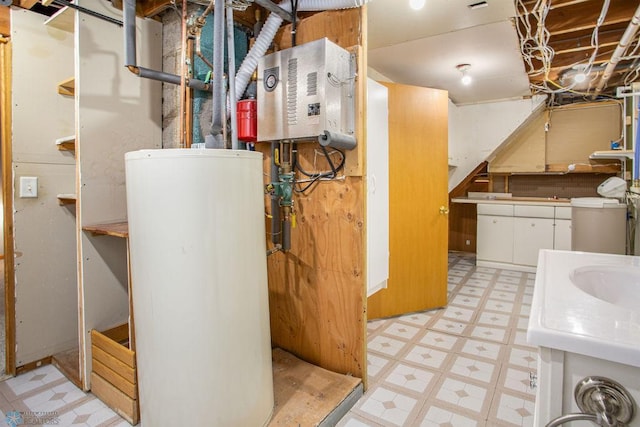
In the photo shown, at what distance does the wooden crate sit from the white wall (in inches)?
149

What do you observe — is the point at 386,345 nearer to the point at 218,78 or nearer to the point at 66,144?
the point at 218,78

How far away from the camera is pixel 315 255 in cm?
202

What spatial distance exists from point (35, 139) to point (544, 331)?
2.66 metres

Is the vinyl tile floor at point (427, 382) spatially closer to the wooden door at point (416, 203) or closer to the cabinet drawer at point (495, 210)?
the wooden door at point (416, 203)

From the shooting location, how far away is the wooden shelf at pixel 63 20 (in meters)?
1.94

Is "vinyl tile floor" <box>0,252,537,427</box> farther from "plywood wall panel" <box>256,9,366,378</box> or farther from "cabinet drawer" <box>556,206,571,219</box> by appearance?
"cabinet drawer" <box>556,206,571,219</box>

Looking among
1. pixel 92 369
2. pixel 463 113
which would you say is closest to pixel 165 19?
pixel 92 369

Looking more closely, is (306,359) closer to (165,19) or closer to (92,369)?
(92,369)

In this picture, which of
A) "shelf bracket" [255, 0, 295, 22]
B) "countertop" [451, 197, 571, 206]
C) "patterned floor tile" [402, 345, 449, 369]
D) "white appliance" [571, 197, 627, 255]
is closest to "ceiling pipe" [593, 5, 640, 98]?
"white appliance" [571, 197, 627, 255]

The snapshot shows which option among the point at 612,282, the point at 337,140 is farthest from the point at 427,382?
the point at 337,140

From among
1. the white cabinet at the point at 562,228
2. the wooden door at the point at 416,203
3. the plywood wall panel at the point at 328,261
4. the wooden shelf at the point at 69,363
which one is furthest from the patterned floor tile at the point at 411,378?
the white cabinet at the point at 562,228

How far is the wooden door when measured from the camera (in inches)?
116

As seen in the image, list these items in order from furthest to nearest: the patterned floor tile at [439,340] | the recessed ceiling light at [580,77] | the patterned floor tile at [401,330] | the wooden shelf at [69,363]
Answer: the recessed ceiling light at [580,77] → the patterned floor tile at [401,330] → the patterned floor tile at [439,340] → the wooden shelf at [69,363]

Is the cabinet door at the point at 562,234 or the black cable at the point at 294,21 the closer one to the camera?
the black cable at the point at 294,21
